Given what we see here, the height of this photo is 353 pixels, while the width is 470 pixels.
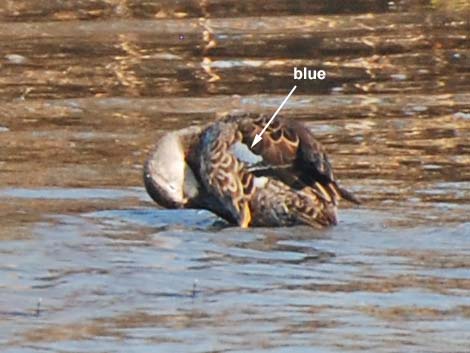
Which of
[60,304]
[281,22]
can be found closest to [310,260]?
[60,304]

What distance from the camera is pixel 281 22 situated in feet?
49.4

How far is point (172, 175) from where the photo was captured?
9.48 meters

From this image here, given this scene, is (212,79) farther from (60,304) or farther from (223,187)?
(60,304)

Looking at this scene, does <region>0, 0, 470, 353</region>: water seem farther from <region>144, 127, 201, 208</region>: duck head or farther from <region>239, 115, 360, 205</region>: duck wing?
<region>239, 115, 360, 205</region>: duck wing

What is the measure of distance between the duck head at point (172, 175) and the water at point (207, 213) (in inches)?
5.0

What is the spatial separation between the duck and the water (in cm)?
13

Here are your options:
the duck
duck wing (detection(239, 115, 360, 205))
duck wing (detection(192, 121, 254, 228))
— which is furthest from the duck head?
duck wing (detection(239, 115, 360, 205))

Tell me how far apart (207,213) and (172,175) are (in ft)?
1.48

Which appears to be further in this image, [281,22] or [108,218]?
[281,22]

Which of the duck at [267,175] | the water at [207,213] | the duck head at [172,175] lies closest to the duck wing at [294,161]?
the duck at [267,175]

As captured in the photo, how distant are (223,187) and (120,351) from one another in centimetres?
277

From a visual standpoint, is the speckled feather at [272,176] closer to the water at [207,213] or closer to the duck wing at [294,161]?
the duck wing at [294,161]

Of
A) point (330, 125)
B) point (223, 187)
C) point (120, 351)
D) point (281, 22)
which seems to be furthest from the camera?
point (281, 22)

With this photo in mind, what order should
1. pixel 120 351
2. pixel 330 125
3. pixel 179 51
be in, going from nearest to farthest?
1. pixel 120 351
2. pixel 330 125
3. pixel 179 51
